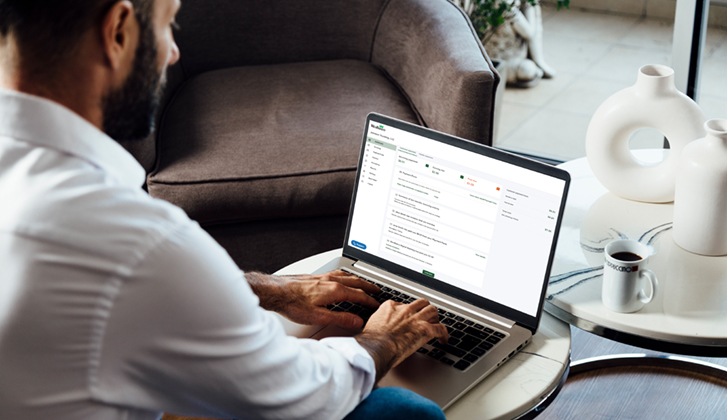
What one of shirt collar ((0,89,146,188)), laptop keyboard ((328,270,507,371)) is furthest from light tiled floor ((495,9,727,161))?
shirt collar ((0,89,146,188))

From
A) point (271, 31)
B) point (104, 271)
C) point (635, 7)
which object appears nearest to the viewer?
point (104, 271)

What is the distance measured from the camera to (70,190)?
2.12 ft

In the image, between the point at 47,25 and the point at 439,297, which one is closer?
the point at 47,25

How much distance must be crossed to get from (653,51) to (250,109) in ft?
5.99

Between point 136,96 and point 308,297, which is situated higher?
point 136,96

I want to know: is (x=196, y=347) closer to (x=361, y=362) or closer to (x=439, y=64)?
(x=361, y=362)

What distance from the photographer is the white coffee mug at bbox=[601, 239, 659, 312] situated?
101cm

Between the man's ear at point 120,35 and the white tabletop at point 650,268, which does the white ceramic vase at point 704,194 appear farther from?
the man's ear at point 120,35

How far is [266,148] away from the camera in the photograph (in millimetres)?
1815

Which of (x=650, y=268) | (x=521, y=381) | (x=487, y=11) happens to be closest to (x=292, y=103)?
(x=487, y=11)

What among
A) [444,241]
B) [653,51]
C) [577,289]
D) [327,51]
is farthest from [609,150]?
[653,51]

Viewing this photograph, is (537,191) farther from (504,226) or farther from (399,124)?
(399,124)

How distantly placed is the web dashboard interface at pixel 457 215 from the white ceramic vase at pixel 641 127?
38 cm

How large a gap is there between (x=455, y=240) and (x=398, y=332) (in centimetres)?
20
